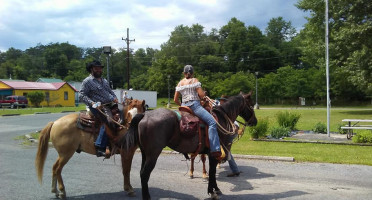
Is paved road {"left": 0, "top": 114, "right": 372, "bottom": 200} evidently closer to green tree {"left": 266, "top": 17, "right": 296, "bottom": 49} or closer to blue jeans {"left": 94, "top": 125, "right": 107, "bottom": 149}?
blue jeans {"left": 94, "top": 125, "right": 107, "bottom": 149}

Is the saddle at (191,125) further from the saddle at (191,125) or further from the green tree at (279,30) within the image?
the green tree at (279,30)

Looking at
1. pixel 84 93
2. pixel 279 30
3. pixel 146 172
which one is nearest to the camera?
pixel 146 172

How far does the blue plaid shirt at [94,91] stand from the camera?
631 cm

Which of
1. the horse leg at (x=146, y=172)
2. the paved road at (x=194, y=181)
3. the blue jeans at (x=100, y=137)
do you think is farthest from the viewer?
the paved road at (x=194, y=181)

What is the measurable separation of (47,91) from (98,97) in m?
52.2

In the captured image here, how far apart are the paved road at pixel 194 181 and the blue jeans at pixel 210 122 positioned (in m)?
1.11

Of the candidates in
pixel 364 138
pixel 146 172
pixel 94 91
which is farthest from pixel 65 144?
pixel 364 138

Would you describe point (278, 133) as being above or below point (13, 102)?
below

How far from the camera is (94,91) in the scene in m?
6.44

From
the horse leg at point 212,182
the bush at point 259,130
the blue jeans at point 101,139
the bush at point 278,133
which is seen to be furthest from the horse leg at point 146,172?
the bush at point 278,133

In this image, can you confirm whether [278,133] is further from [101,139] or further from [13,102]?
[13,102]

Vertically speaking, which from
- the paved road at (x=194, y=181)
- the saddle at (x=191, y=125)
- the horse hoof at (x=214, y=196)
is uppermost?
the saddle at (x=191, y=125)

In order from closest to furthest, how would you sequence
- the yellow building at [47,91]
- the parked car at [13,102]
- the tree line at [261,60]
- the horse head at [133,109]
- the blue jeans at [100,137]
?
the blue jeans at [100,137] < the horse head at [133,109] < the tree line at [261,60] < the parked car at [13,102] < the yellow building at [47,91]

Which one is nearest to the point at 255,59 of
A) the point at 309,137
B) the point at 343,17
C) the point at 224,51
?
the point at 224,51
